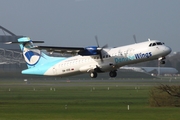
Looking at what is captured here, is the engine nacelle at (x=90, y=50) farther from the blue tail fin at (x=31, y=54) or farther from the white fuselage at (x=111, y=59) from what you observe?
the blue tail fin at (x=31, y=54)

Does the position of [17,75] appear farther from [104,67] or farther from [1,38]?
[104,67]

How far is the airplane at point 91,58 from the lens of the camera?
58.7 meters

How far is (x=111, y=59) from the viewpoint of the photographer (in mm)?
61312

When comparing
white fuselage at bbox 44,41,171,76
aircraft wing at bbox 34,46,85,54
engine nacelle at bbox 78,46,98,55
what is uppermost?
aircraft wing at bbox 34,46,85,54

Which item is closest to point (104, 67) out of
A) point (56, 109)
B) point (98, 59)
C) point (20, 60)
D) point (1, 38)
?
point (98, 59)

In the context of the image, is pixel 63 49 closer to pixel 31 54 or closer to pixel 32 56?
pixel 32 56

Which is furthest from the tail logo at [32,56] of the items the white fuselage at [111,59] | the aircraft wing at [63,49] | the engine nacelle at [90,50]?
the engine nacelle at [90,50]

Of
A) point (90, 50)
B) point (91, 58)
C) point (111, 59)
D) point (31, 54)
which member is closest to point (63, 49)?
point (90, 50)

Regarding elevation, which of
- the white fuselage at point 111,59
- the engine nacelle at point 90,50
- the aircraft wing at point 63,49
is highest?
the aircraft wing at point 63,49

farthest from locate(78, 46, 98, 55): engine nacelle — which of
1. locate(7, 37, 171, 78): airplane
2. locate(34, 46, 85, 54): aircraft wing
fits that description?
locate(34, 46, 85, 54): aircraft wing

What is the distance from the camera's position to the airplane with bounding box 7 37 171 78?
5866cm

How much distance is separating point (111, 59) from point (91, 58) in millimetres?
4049

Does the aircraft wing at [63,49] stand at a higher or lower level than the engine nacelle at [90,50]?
higher

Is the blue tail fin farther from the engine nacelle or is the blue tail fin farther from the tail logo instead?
the engine nacelle
